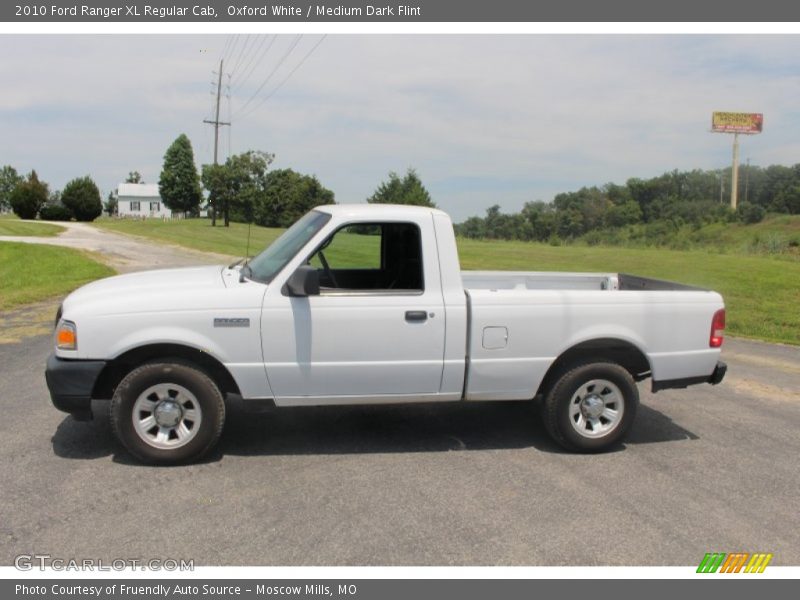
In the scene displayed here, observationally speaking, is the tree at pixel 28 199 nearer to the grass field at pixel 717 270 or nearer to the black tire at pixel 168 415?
the grass field at pixel 717 270

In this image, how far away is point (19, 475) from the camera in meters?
4.72

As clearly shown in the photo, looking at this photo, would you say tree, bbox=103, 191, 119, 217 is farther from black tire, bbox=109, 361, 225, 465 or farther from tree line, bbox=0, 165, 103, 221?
black tire, bbox=109, 361, 225, 465

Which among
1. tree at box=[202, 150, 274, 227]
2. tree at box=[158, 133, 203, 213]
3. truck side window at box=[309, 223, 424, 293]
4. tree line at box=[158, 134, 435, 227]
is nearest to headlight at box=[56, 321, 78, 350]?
truck side window at box=[309, 223, 424, 293]

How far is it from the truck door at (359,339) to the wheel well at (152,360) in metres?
0.39

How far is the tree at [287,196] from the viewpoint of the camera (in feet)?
107

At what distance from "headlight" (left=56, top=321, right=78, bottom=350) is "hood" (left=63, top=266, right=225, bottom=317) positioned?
0.31ft

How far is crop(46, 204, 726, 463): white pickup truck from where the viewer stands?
4.90 m

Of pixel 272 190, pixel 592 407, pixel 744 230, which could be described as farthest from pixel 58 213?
pixel 592 407

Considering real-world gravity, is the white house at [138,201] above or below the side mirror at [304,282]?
above

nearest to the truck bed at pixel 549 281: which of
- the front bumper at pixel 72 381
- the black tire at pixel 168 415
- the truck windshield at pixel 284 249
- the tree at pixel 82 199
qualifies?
the truck windshield at pixel 284 249

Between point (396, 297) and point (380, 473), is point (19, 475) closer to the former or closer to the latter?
point (380, 473)

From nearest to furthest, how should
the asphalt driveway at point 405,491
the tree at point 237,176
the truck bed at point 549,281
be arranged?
the asphalt driveway at point 405,491 < the truck bed at point 549,281 < the tree at point 237,176

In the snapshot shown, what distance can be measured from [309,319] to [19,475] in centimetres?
220

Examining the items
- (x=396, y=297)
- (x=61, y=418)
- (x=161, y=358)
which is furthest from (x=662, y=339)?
(x=61, y=418)
